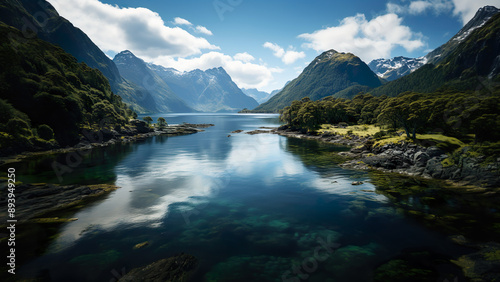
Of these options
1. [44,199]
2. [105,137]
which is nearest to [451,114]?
[44,199]

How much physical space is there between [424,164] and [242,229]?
1766 inches

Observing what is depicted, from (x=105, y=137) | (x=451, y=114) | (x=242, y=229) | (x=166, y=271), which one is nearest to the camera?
(x=166, y=271)

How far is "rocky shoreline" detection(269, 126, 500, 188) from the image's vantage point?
3738 centimetres

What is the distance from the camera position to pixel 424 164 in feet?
154

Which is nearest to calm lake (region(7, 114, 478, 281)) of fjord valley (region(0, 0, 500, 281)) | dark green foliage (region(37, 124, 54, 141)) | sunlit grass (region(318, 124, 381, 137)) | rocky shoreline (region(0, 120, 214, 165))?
fjord valley (region(0, 0, 500, 281))

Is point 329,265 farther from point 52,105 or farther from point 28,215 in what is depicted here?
point 52,105

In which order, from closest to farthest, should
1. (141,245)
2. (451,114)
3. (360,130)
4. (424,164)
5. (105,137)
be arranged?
(141,245) → (424,164) → (451,114) → (105,137) → (360,130)

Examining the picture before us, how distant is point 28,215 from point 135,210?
41.7 ft

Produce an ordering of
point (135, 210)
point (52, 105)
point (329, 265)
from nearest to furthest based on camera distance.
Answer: point (329, 265) → point (135, 210) → point (52, 105)

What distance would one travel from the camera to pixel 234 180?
48.1m

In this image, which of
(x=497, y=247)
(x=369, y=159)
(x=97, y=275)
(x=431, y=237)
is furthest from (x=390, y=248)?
(x=369, y=159)

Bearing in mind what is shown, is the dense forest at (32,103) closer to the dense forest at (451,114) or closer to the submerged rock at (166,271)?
the submerged rock at (166,271)

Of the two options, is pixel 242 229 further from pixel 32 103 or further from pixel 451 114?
pixel 32 103

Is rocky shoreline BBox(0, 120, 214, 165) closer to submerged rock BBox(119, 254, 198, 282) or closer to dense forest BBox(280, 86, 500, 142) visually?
submerged rock BBox(119, 254, 198, 282)
